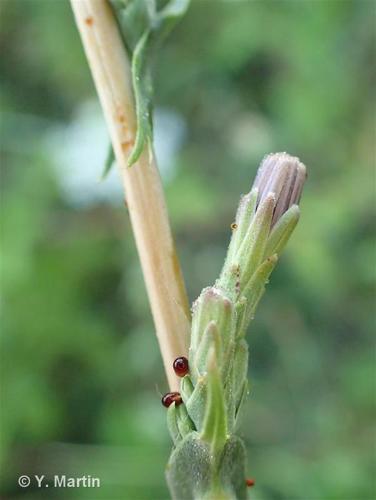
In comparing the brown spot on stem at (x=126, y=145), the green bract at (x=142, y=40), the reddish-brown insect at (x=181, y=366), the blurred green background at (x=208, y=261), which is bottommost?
the reddish-brown insect at (x=181, y=366)

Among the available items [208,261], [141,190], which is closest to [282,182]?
[141,190]

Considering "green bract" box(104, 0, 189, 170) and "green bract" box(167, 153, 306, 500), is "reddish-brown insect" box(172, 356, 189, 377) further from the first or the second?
"green bract" box(104, 0, 189, 170)

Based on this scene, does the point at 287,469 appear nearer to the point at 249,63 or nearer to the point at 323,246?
the point at 323,246

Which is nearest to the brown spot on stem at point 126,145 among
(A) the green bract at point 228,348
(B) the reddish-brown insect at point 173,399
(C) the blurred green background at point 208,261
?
(A) the green bract at point 228,348

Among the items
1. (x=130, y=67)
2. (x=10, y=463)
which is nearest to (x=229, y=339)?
(x=130, y=67)

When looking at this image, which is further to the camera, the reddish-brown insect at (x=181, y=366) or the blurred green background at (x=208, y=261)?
the blurred green background at (x=208, y=261)

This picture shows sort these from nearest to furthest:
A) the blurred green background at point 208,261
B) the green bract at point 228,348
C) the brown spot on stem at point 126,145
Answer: the green bract at point 228,348, the brown spot on stem at point 126,145, the blurred green background at point 208,261

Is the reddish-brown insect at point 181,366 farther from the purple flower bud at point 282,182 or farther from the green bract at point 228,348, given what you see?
the purple flower bud at point 282,182
